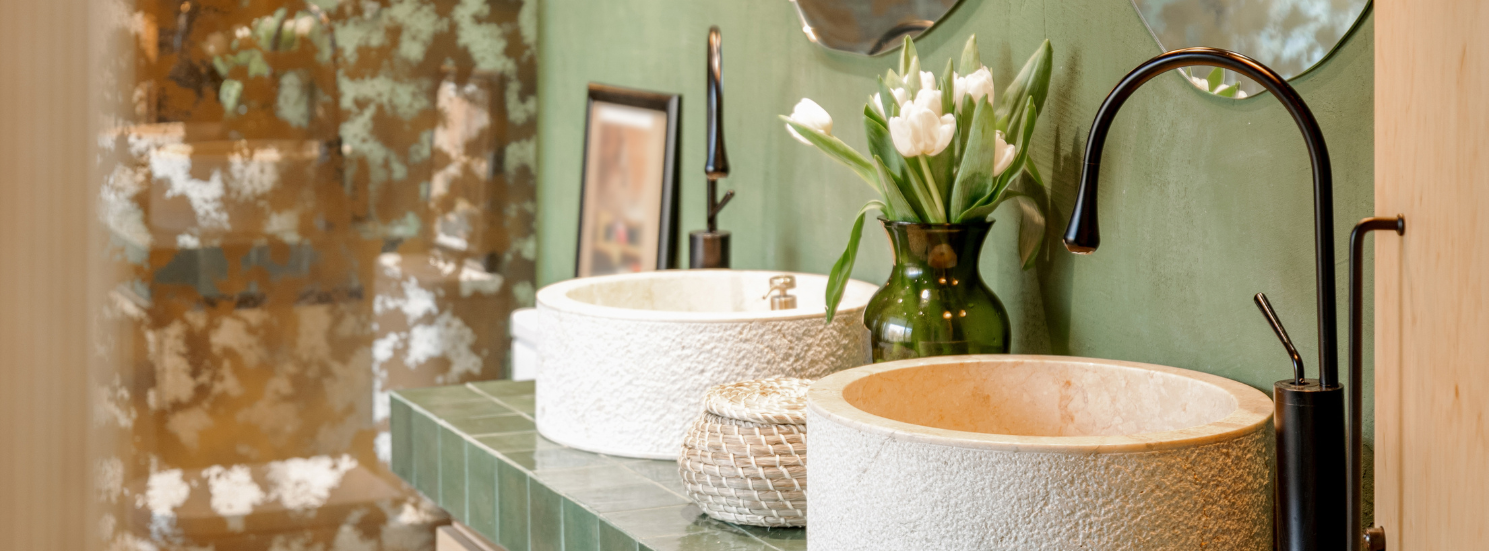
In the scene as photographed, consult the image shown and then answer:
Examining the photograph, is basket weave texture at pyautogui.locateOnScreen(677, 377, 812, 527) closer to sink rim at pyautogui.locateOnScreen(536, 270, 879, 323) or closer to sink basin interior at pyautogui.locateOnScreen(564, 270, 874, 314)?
sink rim at pyautogui.locateOnScreen(536, 270, 879, 323)

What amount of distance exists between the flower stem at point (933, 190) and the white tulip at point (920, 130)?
35 millimetres

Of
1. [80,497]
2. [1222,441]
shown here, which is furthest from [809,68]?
[80,497]

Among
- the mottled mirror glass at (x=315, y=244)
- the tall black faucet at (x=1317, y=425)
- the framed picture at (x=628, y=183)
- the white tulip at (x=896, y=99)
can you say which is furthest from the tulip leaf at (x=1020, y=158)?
the mottled mirror glass at (x=315, y=244)

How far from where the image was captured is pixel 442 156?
254 centimetres

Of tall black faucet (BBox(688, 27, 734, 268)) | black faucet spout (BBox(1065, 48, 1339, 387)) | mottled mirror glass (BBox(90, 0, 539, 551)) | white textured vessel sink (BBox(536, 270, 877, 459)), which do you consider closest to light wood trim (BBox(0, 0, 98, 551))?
black faucet spout (BBox(1065, 48, 1339, 387))

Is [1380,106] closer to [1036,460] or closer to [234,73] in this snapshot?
[1036,460]

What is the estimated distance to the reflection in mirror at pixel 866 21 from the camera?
1434 millimetres

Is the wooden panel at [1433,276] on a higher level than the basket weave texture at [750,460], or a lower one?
higher

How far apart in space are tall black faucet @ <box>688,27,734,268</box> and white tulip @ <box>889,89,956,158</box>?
0.61 m

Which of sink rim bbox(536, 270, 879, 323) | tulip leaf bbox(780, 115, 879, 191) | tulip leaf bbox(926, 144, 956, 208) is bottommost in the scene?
sink rim bbox(536, 270, 879, 323)

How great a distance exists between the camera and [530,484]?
1.30m

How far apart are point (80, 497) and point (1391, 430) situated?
740 millimetres

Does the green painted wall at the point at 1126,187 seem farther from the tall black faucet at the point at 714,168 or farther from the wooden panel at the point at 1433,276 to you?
the wooden panel at the point at 1433,276

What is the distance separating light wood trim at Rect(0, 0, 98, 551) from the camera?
11cm
